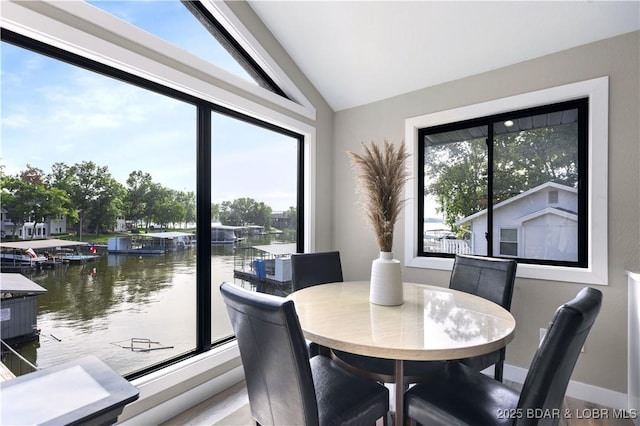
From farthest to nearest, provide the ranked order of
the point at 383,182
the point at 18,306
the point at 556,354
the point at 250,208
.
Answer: the point at 250,208 → the point at 383,182 → the point at 18,306 → the point at 556,354

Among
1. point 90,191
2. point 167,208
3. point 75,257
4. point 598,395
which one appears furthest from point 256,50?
point 598,395

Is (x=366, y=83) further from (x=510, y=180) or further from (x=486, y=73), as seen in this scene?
(x=510, y=180)

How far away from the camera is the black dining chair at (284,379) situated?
1015 millimetres

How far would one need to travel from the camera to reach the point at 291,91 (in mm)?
2957

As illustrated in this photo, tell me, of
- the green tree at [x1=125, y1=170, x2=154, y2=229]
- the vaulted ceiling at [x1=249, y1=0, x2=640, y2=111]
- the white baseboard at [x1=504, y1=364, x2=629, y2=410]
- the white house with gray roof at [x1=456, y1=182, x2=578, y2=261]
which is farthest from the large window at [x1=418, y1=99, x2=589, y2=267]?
the green tree at [x1=125, y1=170, x2=154, y2=229]

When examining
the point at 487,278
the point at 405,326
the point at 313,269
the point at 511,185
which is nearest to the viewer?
the point at 405,326

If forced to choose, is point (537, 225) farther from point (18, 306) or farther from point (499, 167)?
point (18, 306)

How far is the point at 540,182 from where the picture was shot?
2430mm

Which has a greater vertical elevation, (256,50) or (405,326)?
(256,50)

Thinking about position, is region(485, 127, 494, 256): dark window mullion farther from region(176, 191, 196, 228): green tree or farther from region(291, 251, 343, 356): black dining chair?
region(176, 191, 196, 228): green tree

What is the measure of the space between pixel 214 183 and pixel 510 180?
2431 mm

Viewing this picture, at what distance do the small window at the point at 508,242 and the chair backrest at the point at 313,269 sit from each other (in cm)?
141

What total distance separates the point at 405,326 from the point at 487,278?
1022mm

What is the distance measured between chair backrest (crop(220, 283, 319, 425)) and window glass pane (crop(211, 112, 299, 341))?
125cm
